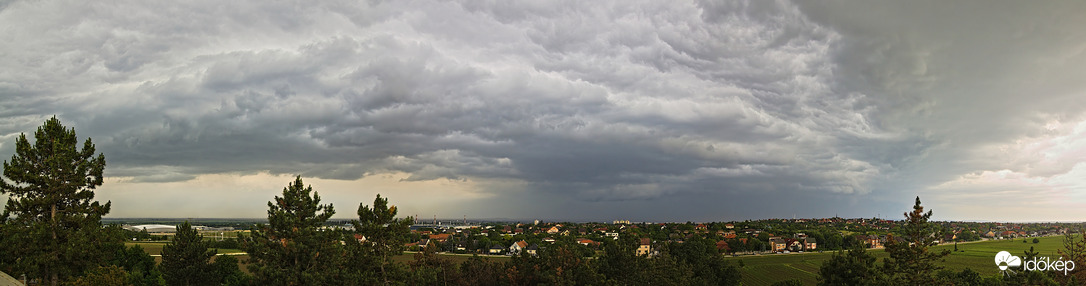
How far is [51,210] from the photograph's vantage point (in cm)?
3672

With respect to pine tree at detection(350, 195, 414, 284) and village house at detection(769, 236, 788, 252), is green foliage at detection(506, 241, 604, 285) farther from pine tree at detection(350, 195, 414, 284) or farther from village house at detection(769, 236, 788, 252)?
village house at detection(769, 236, 788, 252)

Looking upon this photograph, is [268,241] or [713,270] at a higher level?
[268,241]

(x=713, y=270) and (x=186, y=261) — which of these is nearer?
(x=186, y=261)

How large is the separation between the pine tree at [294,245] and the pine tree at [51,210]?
13.2 m

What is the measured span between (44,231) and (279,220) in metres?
15.6

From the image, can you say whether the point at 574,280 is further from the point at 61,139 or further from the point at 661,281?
the point at 61,139

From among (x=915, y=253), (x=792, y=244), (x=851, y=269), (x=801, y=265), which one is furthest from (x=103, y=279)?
(x=792, y=244)

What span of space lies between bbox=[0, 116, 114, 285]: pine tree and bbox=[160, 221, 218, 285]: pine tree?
1062 cm

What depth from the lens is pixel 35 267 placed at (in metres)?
35.5

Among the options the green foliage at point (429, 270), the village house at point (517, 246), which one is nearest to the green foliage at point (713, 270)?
the green foliage at point (429, 270)

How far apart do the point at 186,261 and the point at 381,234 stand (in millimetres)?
22125

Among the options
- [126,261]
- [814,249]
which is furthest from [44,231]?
[814,249]

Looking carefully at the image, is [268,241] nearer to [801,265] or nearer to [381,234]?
[381,234]

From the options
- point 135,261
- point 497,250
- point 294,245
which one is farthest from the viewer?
point 497,250
